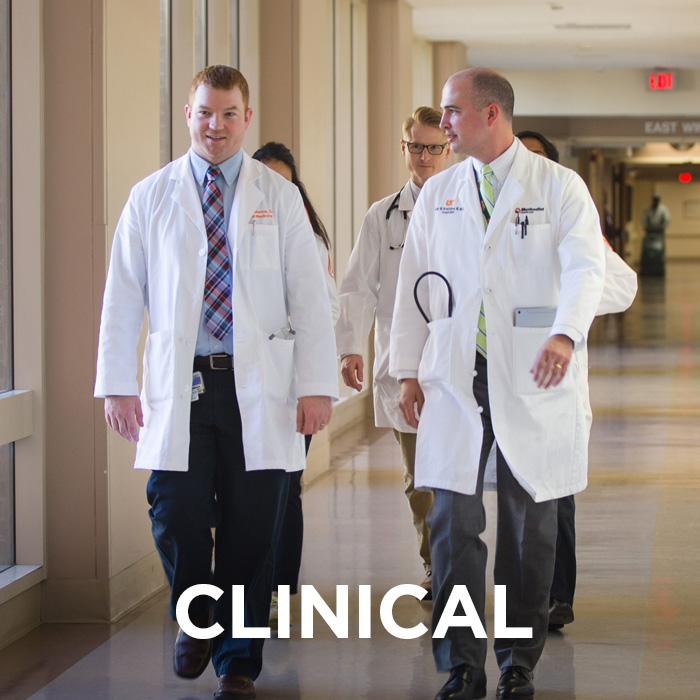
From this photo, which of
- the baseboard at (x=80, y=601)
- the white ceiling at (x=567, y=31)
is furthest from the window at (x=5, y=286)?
the white ceiling at (x=567, y=31)

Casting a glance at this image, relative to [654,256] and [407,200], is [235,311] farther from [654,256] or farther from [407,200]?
[654,256]

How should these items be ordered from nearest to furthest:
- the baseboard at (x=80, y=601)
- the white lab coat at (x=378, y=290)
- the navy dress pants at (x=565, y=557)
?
the navy dress pants at (x=565, y=557) → the baseboard at (x=80, y=601) → the white lab coat at (x=378, y=290)

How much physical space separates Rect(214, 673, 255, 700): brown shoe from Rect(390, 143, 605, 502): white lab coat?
0.78m

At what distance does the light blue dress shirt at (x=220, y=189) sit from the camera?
336 cm

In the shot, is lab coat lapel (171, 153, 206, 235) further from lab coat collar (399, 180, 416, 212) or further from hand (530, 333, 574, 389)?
lab coat collar (399, 180, 416, 212)

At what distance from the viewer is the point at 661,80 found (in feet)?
61.0

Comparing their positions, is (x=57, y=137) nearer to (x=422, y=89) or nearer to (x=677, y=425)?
(x=677, y=425)

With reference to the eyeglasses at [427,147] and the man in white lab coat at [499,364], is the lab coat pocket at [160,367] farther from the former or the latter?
the eyeglasses at [427,147]

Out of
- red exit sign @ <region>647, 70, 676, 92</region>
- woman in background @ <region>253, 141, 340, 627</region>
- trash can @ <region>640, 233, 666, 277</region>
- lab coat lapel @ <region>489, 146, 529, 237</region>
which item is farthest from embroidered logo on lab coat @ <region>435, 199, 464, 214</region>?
trash can @ <region>640, 233, 666, 277</region>

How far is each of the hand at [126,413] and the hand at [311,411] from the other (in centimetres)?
46

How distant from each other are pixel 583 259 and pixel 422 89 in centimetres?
1143

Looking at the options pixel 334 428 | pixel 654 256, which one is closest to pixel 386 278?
pixel 334 428

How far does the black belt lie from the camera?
3336 millimetres

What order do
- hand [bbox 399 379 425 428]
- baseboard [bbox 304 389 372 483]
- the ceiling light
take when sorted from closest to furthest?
1. hand [bbox 399 379 425 428]
2. baseboard [bbox 304 389 372 483]
3. the ceiling light
